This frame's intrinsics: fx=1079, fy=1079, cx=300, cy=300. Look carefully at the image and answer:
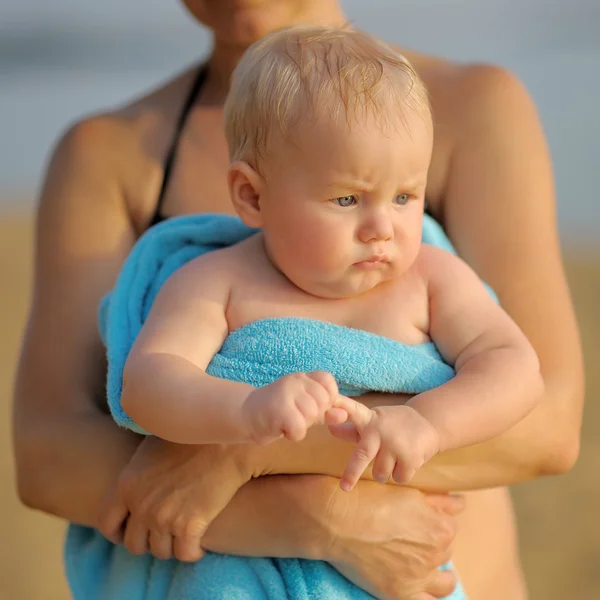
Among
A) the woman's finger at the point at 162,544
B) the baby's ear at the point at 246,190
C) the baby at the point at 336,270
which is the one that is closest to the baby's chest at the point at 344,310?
the baby at the point at 336,270

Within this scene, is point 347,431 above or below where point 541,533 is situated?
above

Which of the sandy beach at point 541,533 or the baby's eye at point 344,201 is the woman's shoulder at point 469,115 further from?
the sandy beach at point 541,533

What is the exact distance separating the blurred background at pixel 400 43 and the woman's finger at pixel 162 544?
2.45 metres

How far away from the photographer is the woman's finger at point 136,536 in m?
1.64

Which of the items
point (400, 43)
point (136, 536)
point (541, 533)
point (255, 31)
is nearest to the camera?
point (136, 536)

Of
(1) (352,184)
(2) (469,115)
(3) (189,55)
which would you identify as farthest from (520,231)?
(3) (189,55)

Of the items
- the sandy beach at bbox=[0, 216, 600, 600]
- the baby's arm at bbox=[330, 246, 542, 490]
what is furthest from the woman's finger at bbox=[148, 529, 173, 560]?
the sandy beach at bbox=[0, 216, 600, 600]

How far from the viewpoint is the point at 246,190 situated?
1.51 metres

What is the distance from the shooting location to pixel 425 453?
1.29 meters

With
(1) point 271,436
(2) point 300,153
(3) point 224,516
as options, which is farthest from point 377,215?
(3) point 224,516

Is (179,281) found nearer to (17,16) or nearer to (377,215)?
(377,215)

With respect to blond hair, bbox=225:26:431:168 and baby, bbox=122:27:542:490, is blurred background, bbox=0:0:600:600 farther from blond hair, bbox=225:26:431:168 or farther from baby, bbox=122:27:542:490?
blond hair, bbox=225:26:431:168

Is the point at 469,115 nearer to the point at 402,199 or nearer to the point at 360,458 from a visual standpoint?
the point at 402,199

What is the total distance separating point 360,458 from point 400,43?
11.2 m
